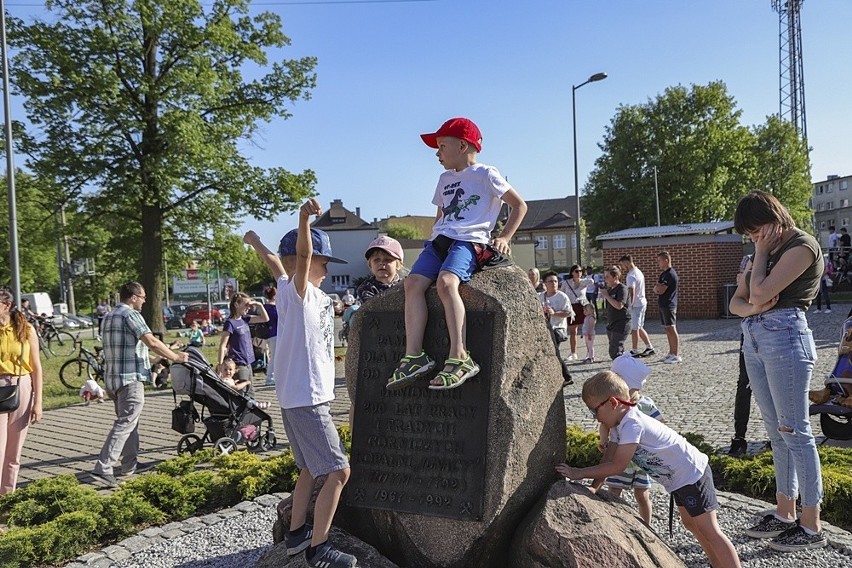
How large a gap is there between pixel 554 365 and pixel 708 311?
20.0 m

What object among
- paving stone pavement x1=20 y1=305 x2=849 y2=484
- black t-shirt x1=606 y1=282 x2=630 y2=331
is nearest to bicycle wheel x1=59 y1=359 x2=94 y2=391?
paving stone pavement x1=20 y1=305 x2=849 y2=484

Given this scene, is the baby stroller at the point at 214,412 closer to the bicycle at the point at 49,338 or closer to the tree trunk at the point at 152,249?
the tree trunk at the point at 152,249

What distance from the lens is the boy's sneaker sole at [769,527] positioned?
4.42 meters

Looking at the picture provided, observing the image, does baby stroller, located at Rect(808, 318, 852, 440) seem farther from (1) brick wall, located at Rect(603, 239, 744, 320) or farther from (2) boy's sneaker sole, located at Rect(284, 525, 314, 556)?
(1) brick wall, located at Rect(603, 239, 744, 320)

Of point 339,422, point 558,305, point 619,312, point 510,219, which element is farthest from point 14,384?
point 558,305

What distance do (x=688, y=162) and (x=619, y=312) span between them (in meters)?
31.5

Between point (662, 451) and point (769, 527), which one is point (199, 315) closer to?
point (769, 527)

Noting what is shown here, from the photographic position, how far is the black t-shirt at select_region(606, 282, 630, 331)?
1114cm

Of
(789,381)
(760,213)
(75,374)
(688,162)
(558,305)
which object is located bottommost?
(75,374)

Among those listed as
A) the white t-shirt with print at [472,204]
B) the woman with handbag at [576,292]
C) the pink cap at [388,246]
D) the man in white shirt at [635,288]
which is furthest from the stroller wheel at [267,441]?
the woman with handbag at [576,292]

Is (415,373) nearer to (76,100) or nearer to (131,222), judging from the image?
(76,100)

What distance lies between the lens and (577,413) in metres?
9.03

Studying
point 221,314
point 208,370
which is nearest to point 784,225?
point 208,370

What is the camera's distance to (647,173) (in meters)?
41.7
